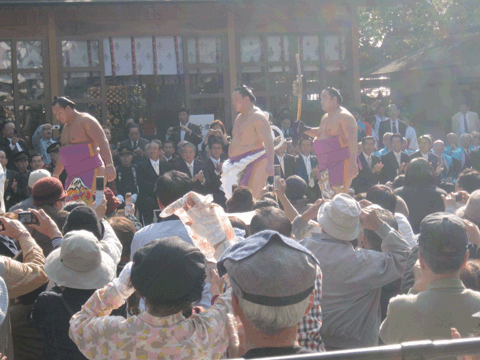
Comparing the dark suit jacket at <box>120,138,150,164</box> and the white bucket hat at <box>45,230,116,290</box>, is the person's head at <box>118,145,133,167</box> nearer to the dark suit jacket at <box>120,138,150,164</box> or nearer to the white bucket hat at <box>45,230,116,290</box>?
the dark suit jacket at <box>120,138,150,164</box>

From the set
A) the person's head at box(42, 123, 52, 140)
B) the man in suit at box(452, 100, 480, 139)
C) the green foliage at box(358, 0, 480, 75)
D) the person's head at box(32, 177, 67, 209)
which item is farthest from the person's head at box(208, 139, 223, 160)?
the green foliage at box(358, 0, 480, 75)

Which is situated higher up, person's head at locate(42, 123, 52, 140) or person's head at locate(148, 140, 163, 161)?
person's head at locate(42, 123, 52, 140)

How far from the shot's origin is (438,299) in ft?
6.34

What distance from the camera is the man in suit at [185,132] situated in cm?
952

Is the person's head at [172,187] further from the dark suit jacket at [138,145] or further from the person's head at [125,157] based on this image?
the dark suit jacket at [138,145]

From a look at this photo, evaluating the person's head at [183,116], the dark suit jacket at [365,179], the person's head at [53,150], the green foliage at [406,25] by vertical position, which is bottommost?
the dark suit jacket at [365,179]

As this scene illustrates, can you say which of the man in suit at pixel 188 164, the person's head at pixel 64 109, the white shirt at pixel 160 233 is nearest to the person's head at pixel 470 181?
the white shirt at pixel 160 233

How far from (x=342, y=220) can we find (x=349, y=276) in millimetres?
244

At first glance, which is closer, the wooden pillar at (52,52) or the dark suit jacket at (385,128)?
the wooden pillar at (52,52)

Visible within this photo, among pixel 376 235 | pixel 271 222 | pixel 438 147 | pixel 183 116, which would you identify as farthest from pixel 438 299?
pixel 183 116

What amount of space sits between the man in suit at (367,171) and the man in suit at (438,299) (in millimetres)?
5947

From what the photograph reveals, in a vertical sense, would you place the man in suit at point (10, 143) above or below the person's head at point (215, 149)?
above

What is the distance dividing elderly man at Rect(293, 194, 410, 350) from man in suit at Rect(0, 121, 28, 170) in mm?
6767

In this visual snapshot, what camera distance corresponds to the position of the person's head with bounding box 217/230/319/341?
1.47m
